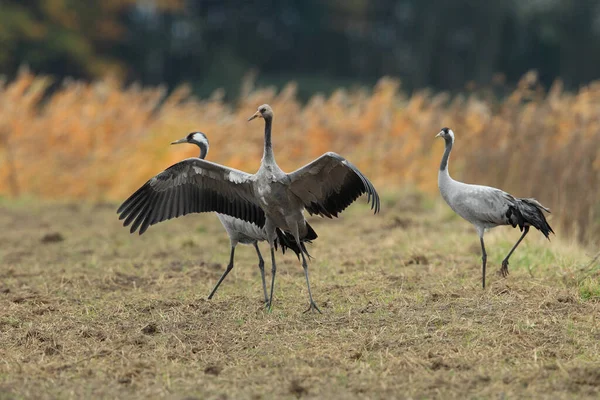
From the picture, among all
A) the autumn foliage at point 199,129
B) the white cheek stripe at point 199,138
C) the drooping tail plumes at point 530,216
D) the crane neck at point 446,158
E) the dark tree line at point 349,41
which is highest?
the dark tree line at point 349,41

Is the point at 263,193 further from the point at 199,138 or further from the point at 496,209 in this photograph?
the point at 496,209

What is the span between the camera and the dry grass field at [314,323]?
4.59 m

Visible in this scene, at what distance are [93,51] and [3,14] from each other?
10.9ft

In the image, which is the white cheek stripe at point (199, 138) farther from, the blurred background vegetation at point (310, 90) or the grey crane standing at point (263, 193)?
the blurred background vegetation at point (310, 90)

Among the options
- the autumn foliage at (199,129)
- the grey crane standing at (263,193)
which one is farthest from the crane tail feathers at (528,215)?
the autumn foliage at (199,129)

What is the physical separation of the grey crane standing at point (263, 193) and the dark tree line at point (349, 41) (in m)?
24.4

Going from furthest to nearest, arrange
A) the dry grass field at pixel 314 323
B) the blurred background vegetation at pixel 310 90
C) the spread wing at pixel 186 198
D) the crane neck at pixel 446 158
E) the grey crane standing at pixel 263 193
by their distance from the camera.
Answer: the blurred background vegetation at pixel 310 90
the crane neck at pixel 446 158
the spread wing at pixel 186 198
the grey crane standing at pixel 263 193
the dry grass field at pixel 314 323

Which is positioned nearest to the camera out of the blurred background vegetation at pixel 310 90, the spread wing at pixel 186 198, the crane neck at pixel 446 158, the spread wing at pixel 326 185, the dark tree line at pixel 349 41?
the spread wing at pixel 326 185

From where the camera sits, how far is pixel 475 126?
12500 millimetres

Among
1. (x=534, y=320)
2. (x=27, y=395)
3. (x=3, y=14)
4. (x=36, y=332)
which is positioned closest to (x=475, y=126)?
(x=534, y=320)

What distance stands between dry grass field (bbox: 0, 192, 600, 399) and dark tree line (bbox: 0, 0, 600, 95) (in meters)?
23.2

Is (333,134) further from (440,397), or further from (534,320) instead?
(440,397)

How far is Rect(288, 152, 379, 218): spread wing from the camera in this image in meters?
6.04

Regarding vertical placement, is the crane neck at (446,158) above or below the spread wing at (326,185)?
above
